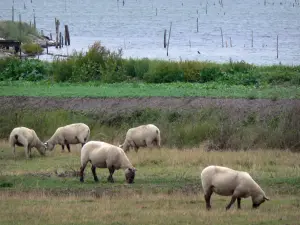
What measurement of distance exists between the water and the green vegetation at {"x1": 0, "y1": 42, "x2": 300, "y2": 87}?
590 inches

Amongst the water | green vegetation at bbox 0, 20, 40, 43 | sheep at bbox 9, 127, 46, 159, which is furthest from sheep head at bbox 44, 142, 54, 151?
green vegetation at bbox 0, 20, 40, 43

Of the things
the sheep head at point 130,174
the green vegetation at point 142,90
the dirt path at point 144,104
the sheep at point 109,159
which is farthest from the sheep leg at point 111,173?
the green vegetation at point 142,90

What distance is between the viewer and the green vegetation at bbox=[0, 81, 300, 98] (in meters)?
37.9

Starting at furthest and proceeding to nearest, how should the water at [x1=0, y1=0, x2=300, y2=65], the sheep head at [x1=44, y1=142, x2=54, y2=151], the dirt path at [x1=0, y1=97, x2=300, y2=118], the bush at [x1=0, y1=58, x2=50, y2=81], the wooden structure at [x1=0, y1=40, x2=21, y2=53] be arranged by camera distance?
1. the water at [x1=0, y1=0, x2=300, y2=65]
2. the wooden structure at [x1=0, y1=40, x2=21, y2=53]
3. the bush at [x1=0, y1=58, x2=50, y2=81]
4. the dirt path at [x1=0, y1=97, x2=300, y2=118]
5. the sheep head at [x1=44, y1=142, x2=54, y2=151]

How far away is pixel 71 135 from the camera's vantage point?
97.1ft

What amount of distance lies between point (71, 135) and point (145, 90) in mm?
10586

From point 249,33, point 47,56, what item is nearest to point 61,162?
point 47,56

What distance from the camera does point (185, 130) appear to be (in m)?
31.8

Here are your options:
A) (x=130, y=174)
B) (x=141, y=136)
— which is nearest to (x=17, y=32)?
(x=141, y=136)

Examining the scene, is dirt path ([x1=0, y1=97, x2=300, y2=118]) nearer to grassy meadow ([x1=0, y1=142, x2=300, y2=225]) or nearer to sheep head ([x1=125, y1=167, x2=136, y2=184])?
grassy meadow ([x1=0, y1=142, x2=300, y2=225])

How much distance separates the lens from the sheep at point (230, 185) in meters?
18.2

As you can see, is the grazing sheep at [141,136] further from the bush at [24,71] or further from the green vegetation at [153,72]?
the bush at [24,71]

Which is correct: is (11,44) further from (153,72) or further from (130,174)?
(130,174)

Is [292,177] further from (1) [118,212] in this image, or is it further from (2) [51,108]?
(2) [51,108]
